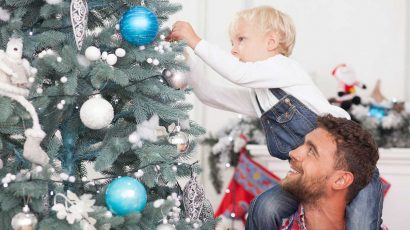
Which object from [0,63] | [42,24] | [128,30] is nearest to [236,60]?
[128,30]

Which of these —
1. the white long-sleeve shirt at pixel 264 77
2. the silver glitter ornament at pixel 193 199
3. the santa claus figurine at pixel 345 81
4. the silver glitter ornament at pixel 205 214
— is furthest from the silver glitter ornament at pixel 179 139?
the santa claus figurine at pixel 345 81

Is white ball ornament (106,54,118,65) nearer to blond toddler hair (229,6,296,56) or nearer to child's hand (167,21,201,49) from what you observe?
→ child's hand (167,21,201,49)

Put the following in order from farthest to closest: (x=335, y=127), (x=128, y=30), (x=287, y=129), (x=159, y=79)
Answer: (x=287, y=129) → (x=335, y=127) → (x=159, y=79) → (x=128, y=30)

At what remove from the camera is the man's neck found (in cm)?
218

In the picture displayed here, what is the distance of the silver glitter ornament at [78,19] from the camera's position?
68.0 inches

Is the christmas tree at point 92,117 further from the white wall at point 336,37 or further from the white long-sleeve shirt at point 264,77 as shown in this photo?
the white wall at point 336,37

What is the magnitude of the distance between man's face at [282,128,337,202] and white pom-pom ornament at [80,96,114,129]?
76 centimetres

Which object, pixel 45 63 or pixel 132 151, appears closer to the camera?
pixel 45 63

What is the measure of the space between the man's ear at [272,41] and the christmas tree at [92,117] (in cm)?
48

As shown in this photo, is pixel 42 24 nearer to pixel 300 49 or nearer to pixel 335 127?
pixel 335 127

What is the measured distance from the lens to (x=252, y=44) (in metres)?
2.36

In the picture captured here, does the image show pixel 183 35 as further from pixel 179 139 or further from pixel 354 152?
pixel 354 152

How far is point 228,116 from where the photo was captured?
4.18 metres

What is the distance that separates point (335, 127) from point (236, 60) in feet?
1.39
